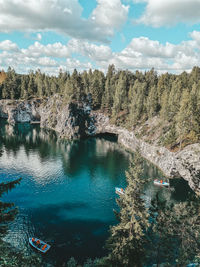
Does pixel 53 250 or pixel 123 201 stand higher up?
pixel 123 201

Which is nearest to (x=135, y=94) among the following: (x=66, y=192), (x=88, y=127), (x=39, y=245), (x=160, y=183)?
(x=88, y=127)

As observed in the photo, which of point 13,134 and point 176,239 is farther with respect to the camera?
point 13,134

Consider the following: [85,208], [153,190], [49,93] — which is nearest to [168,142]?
[153,190]

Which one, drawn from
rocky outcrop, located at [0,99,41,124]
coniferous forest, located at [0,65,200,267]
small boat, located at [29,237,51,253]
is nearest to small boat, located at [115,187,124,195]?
coniferous forest, located at [0,65,200,267]

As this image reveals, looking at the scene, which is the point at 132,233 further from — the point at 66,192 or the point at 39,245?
the point at 66,192

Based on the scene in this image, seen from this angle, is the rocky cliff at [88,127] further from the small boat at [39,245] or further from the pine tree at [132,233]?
the small boat at [39,245]

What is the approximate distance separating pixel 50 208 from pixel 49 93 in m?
126

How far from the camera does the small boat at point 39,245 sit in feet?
116

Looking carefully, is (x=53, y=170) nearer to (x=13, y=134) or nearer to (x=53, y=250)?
(x=53, y=250)

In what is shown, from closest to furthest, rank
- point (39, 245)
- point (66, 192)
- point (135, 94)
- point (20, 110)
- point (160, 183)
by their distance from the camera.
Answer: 1. point (39, 245)
2. point (66, 192)
3. point (160, 183)
4. point (135, 94)
5. point (20, 110)

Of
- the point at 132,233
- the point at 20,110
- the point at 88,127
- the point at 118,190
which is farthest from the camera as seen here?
the point at 20,110

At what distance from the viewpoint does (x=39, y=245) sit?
36.0 meters

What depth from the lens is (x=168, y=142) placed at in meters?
73.7

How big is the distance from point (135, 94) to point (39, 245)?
91.6m
